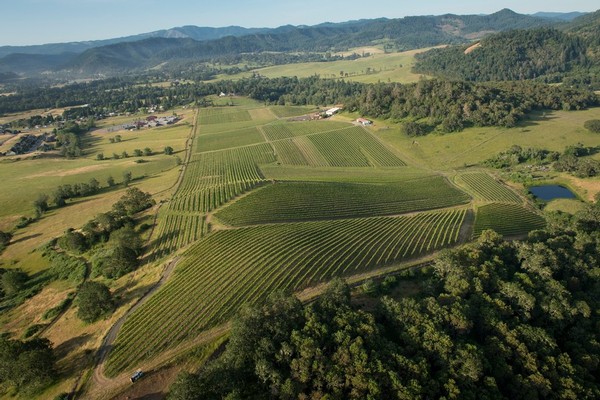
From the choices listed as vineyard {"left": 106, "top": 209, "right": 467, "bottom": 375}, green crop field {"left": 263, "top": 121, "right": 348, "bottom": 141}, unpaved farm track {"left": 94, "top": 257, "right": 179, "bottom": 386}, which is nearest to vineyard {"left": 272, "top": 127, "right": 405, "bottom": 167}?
green crop field {"left": 263, "top": 121, "right": 348, "bottom": 141}

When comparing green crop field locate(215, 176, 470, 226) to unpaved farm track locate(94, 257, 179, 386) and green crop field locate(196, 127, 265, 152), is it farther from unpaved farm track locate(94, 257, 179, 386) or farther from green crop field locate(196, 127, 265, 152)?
green crop field locate(196, 127, 265, 152)

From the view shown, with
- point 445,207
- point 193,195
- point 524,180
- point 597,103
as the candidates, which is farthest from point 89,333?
point 597,103

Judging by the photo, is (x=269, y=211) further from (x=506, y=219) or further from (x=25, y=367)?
(x=506, y=219)

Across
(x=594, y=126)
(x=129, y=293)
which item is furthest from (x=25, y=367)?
(x=594, y=126)

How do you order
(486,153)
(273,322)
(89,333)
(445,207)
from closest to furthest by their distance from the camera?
(273,322)
(89,333)
(445,207)
(486,153)

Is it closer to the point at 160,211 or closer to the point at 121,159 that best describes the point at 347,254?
the point at 160,211

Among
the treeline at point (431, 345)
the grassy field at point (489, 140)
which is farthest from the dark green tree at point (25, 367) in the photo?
the grassy field at point (489, 140)
